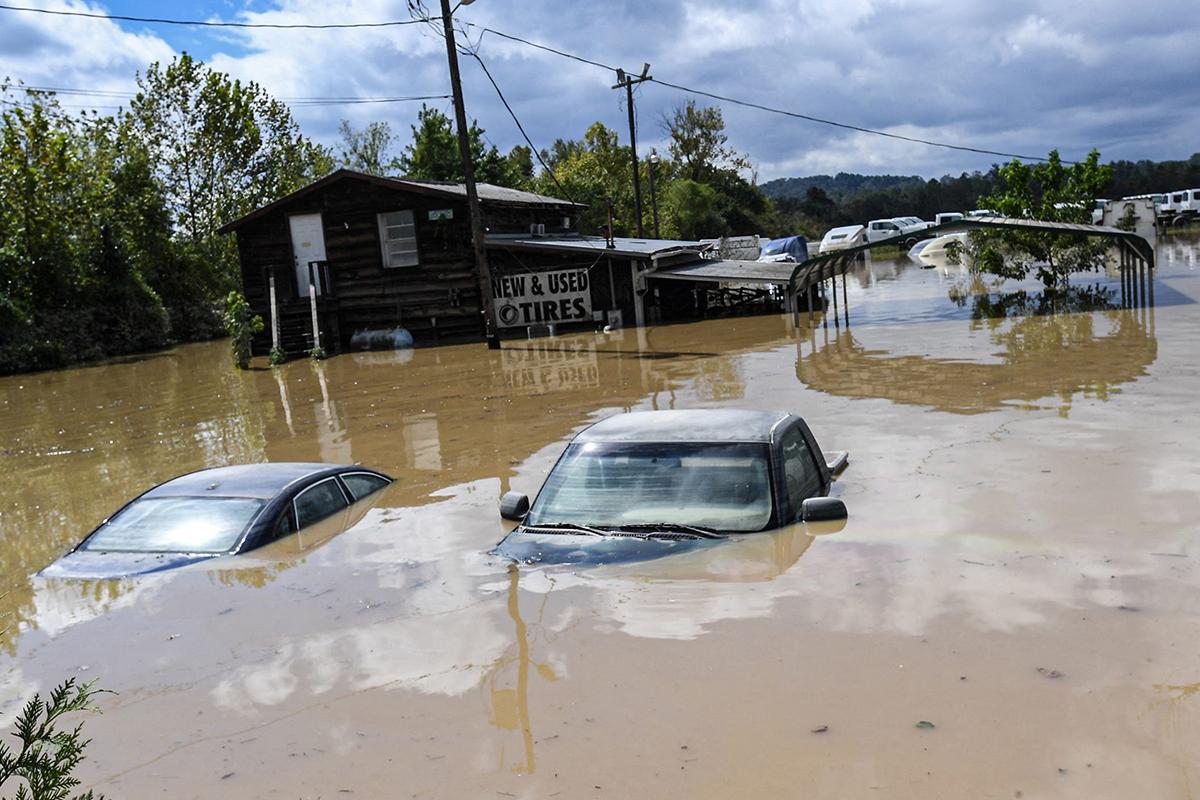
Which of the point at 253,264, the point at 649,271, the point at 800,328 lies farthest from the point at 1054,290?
the point at 253,264

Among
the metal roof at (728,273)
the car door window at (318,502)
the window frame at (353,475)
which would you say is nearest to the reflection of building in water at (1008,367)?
the metal roof at (728,273)

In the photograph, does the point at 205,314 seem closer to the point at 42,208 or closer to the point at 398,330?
the point at 42,208

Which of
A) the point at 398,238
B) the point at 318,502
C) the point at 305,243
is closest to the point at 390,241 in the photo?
the point at 398,238

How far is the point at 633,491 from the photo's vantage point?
7961 millimetres

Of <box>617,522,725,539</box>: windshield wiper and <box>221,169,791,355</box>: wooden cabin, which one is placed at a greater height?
<box>221,169,791,355</box>: wooden cabin

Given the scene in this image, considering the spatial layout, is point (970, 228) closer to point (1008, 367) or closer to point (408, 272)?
point (1008, 367)

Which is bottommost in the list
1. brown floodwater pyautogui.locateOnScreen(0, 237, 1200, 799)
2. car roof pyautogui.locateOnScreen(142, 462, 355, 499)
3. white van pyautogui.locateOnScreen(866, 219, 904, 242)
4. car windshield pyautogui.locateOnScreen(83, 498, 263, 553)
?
brown floodwater pyautogui.locateOnScreen(0, 237, 1200, 799)

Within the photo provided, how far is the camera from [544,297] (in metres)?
35.0

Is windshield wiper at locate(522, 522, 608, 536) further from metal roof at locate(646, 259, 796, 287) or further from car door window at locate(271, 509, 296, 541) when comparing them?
metal roof at locate(646, 259, 796, 287)

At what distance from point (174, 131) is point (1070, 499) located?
48.8 metres

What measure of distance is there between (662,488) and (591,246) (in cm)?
2691

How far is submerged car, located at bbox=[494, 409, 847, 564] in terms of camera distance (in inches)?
298

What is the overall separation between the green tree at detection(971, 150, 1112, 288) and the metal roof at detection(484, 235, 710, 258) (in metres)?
9.72

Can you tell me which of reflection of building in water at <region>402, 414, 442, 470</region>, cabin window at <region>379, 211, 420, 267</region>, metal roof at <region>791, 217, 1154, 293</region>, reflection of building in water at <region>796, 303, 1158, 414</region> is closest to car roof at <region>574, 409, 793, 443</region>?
reflection of building in water at <region>402, 414, 442, 470</region>
